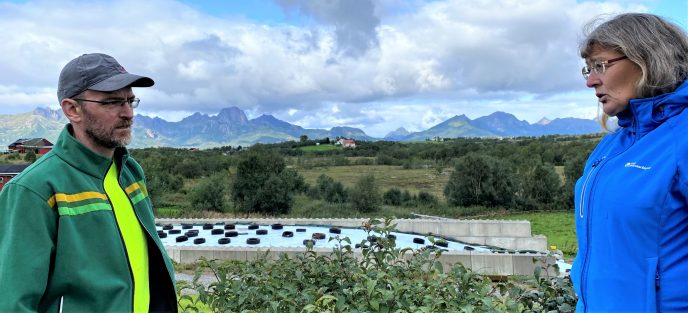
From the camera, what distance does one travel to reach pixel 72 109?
1848 mm

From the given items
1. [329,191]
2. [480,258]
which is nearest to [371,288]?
[480,258]

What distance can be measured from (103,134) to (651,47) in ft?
6.34

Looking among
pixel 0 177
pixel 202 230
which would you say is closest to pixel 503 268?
pixel 202 230

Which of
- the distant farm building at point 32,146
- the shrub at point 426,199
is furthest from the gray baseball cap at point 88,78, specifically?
the distant farm building at point 32,146

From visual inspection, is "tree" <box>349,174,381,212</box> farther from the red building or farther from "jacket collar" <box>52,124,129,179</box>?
"jacket collar" <box>52,124,129,179</box>

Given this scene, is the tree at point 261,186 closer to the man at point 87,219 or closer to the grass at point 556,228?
the grass at point 556,228

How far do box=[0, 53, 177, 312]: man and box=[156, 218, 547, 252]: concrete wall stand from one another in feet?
56.6

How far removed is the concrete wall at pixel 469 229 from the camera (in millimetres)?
19344

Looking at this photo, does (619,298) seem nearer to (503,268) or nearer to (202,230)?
(503,268)

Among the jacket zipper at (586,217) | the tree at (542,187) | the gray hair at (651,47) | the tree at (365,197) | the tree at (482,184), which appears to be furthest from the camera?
the tree at (542,187)

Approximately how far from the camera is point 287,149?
80.7 meters

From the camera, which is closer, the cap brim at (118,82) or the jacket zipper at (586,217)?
the jacket zipper at (586,217)

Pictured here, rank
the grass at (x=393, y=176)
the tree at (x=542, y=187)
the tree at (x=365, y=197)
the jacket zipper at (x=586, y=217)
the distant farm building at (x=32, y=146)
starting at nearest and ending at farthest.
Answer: the jacket zipper at (x=586, y=217)
the tree at (x=365, y=197)
the tree at (x=542, y=187)
the grass at (x=393, y=176)
the distant farm building at (x=32, y=146)

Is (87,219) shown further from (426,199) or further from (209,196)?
(426,199)
